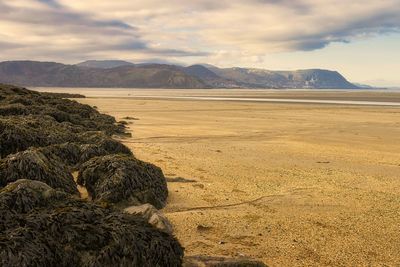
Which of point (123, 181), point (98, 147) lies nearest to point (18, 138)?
point (98, 147)

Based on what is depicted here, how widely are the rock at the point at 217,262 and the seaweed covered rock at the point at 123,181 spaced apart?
2499 mm

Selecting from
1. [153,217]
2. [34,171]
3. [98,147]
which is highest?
[34,171]

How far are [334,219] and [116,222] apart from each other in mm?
4118

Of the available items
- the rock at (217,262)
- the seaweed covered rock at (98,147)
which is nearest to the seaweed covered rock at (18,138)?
the seaweed covered rock at (98,147)

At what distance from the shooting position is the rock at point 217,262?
468 centimetres

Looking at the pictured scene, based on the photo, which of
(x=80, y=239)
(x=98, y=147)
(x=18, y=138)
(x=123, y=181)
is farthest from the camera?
(x=98, y=147)

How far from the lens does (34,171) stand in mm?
7121

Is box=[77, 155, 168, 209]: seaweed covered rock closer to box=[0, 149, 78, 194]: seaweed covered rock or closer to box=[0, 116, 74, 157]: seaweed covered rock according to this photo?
box=[0, 149, 78, 194]: seaweed covered rock

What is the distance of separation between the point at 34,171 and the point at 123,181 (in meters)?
1.56

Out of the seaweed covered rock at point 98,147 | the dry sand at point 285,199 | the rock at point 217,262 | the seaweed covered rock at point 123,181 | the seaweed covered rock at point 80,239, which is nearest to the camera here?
the seaweed covered rock at point 80,239

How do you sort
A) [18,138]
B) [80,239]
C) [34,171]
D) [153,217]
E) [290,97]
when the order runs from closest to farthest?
[80,239]
[153,217]
[34,171]
[18,138]
[290,97]

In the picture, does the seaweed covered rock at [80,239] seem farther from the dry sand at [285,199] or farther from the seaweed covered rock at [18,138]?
the seaweed covered rock at [18,138]

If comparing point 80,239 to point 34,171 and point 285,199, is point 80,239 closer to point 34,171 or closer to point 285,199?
point 34,171

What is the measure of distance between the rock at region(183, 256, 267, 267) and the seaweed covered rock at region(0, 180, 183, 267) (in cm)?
28
